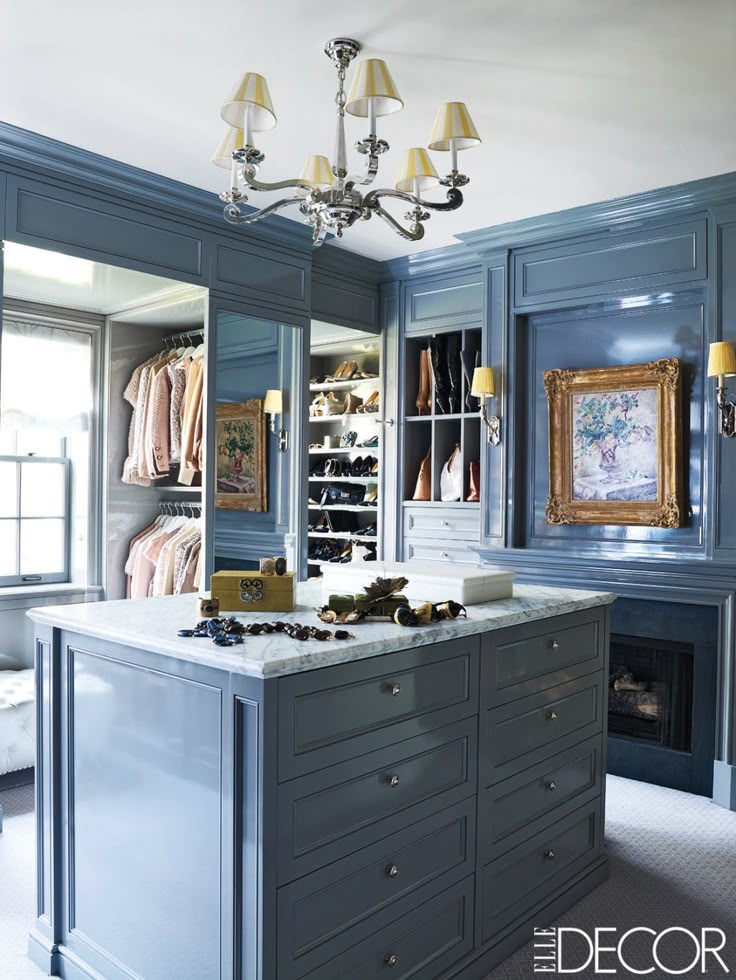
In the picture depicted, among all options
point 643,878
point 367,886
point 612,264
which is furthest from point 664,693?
point 367,886

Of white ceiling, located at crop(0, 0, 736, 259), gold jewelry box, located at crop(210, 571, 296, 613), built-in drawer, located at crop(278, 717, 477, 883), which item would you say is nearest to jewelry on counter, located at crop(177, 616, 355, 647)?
gold jewelry box, located at crop(210, 571, 296, 613)

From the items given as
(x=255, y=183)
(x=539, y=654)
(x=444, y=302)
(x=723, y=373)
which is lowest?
(x=539, y=654)

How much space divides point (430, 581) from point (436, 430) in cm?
259

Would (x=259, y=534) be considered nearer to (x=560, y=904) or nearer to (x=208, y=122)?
(x=208, y=122)

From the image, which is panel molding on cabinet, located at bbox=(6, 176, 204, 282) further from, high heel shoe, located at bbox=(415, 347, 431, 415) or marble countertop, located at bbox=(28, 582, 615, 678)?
marble countertop, located at bbox=(28, 582, 615, 678)

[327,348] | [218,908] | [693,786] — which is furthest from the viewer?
[327,348]

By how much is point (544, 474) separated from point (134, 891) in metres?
3.07

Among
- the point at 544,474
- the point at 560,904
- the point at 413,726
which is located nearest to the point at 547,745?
the point at 560,904

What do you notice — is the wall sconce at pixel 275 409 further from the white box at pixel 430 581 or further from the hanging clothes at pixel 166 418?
the white box at pixel 430 581

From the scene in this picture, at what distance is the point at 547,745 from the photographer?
2.57m

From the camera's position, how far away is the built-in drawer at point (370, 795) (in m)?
1.73

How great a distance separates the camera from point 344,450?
5492 millimetres

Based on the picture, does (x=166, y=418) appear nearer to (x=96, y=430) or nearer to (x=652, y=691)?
(x=96, y=430)

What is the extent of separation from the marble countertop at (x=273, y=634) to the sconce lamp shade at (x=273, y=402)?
73.2 inches
